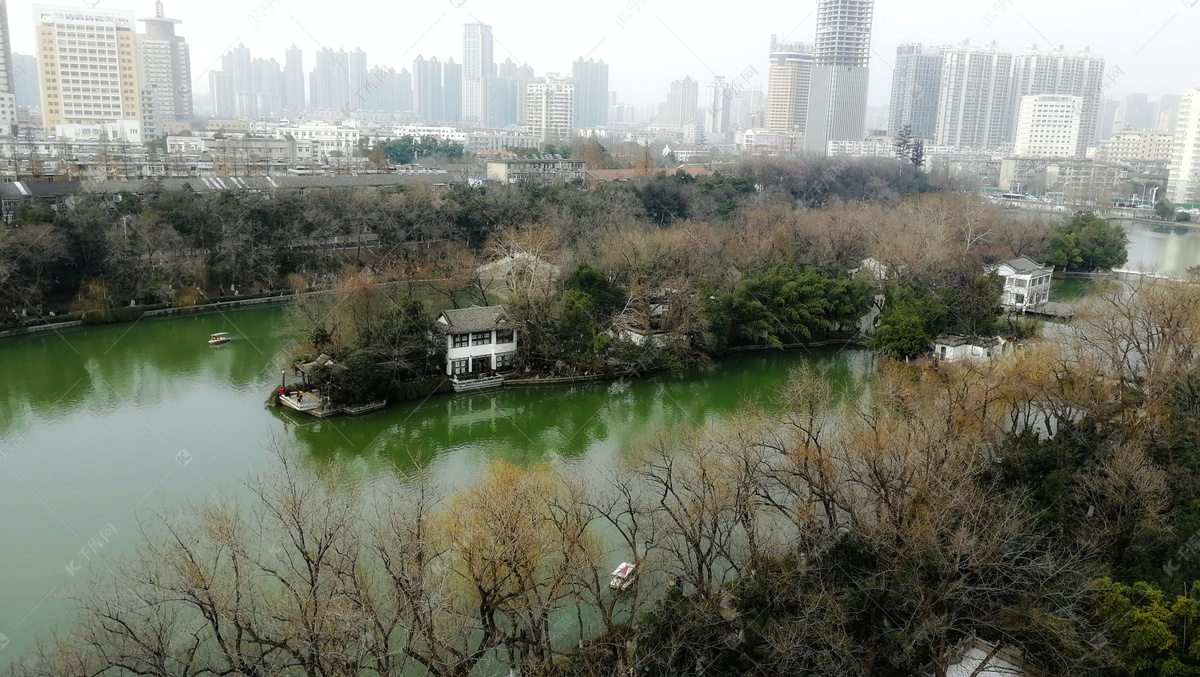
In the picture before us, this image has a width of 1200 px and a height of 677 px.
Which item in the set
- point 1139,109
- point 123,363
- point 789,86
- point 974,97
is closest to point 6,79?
point 123,363

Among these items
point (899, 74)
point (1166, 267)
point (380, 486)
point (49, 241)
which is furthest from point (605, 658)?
point (899, 74)

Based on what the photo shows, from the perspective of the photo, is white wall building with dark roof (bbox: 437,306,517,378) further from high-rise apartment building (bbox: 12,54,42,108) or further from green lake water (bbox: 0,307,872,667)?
high-rise apartment building (bbox: 12,54,42,108)

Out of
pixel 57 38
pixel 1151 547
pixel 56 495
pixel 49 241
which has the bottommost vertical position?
pixel 56 495

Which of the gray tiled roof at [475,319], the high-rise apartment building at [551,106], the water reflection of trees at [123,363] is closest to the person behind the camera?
the water reflection of trees at [123,363]

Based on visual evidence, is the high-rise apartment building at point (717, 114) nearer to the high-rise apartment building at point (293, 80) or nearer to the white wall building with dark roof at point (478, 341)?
the high-rise apartment building at point (293, 80)

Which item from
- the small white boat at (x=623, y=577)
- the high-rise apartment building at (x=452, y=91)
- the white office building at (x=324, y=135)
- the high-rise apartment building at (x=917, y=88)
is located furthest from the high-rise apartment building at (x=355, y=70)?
the small white boat at (x=623, y=577)

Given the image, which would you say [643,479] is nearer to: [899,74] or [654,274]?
[654,274]
